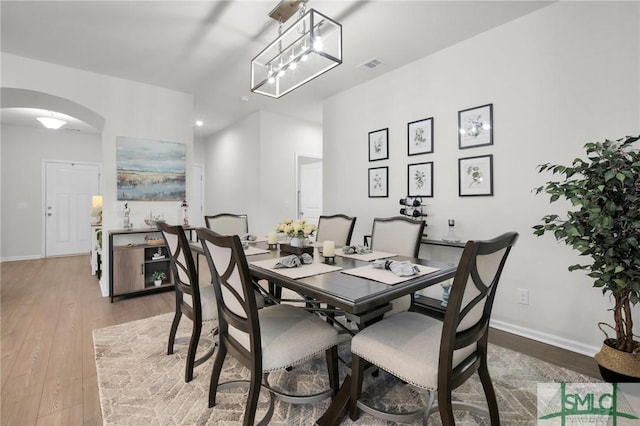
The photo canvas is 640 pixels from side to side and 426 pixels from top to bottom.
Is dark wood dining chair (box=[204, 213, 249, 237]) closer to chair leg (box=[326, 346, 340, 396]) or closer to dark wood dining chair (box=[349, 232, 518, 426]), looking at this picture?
chair leg (box=[326, 346, 340, 396])

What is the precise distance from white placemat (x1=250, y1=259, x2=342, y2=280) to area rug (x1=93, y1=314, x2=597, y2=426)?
0.75 meters

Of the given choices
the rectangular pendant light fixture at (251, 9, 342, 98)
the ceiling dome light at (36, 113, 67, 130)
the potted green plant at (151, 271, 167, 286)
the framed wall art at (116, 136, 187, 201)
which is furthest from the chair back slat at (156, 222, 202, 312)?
the ceiling dome light at (36, 113, 67, 130)

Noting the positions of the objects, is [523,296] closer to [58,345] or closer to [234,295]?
[234,295]

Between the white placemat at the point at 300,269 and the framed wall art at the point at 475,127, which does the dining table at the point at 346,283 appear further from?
the framed wall art at the point at 475,127

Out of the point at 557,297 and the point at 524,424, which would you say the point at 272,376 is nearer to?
the point at 524,424

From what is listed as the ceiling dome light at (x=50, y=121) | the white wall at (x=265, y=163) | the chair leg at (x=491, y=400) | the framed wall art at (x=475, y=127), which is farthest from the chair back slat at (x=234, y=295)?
the ceiling dome light at (x=50, y=121)

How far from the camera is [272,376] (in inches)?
76.5

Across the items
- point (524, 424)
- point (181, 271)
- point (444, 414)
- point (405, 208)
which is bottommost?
Result: point (524, 424)

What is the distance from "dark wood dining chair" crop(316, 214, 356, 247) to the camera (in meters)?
2.97

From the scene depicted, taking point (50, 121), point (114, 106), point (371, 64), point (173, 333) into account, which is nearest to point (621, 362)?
point (173, 333)

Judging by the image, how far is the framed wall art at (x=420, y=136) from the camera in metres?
3.22

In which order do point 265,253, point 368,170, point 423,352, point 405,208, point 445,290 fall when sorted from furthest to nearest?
point 368,170 < point 405,208 < point 445,290 < point 265,253 < point 423,352

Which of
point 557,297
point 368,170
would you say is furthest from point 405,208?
point 557,297

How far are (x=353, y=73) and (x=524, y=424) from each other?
3567 millimetres
